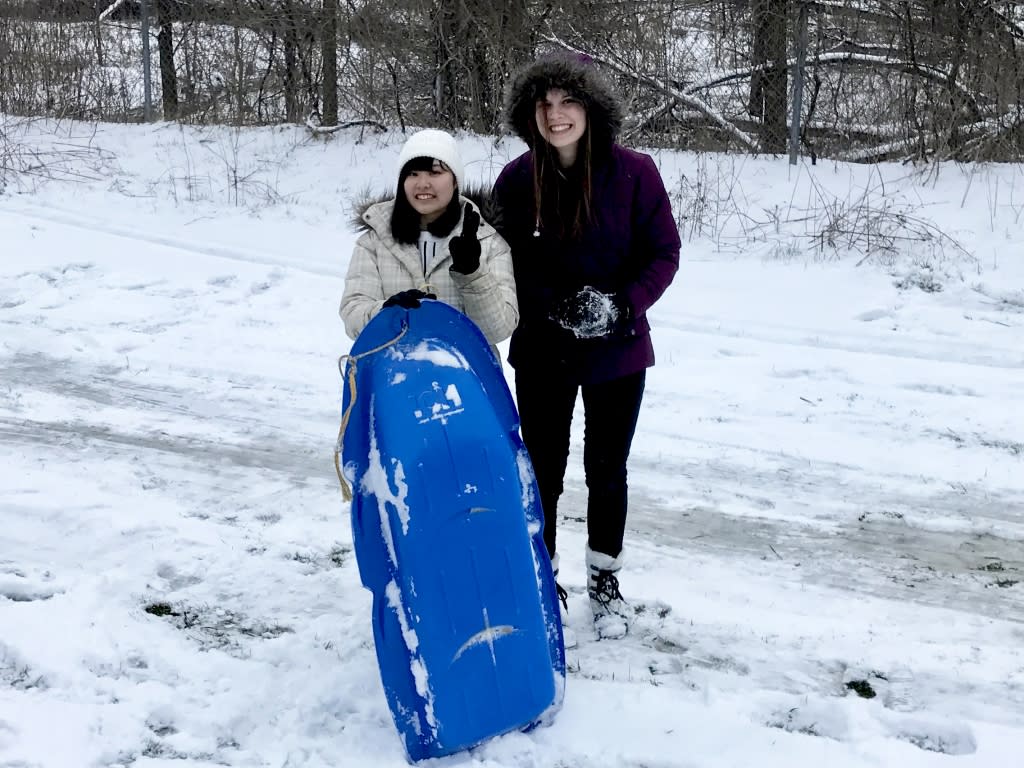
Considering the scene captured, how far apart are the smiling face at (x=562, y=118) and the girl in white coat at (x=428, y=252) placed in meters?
0.28

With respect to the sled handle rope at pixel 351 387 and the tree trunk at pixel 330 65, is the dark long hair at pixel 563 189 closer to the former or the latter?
the sled handle rope at pixel 351 387

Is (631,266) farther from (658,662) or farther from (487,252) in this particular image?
(658,662)

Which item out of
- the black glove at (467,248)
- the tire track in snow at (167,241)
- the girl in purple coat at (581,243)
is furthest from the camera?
the tire track in snow at (167,241)

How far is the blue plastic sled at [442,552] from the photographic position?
2.29m

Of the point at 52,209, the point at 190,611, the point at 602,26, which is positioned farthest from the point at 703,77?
the point at 190,611

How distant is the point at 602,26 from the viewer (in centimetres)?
928

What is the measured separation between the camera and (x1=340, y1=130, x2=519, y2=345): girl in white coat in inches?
99.0

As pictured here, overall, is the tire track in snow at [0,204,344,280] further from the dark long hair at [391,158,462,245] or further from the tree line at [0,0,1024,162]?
the dark long hair at [391,158,462,245]

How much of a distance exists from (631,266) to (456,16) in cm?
773

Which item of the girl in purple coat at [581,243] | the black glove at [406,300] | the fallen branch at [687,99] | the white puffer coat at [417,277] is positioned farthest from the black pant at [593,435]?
the fallen branch at [687,99]

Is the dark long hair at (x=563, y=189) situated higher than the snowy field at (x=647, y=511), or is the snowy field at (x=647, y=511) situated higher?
the dark long hair at (x=563, y=189)

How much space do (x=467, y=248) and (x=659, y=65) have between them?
7.54 meters

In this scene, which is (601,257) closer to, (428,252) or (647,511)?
(428,252)

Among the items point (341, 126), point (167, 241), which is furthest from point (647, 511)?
point (341, 126)
